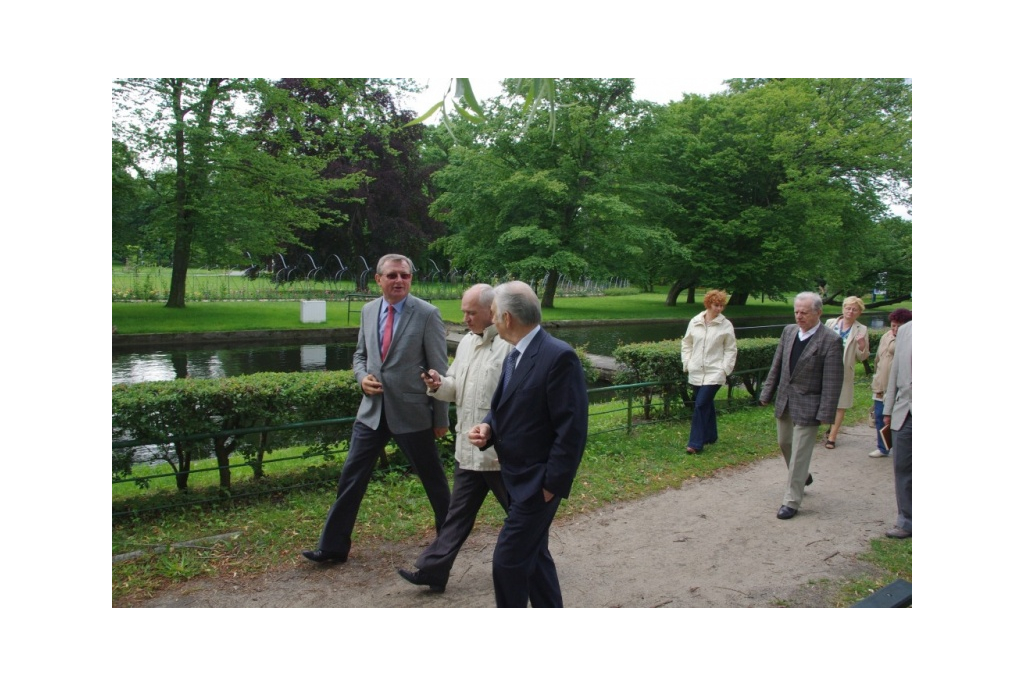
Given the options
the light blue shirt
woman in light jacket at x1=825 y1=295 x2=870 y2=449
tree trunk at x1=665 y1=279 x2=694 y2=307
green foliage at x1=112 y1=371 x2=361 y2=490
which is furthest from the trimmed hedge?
tree trunk at x1=665 y1=279 x2=694 y2=307

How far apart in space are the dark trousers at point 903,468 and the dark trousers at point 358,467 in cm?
341

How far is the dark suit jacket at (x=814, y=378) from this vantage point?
17.1ft

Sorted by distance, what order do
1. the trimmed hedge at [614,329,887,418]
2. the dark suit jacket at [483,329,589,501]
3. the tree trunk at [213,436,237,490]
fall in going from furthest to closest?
the trimmed hedge at [614,329,887,418]
the tree trunk at [213,436,237,490]
the dark suit jacket at [483,329,589,501]

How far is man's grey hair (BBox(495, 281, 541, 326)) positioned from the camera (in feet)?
10.1

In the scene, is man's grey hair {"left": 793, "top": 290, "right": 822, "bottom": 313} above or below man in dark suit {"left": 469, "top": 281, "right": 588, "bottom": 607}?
above

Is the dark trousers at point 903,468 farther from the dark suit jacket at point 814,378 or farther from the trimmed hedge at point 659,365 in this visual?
the trimmed hedge at point 659,365

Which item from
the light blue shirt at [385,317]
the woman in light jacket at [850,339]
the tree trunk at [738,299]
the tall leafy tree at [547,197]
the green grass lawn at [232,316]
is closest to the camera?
the light blue shirt at [385,317]

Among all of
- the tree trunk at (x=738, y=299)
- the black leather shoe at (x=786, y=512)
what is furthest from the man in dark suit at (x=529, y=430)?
the tree trunk at (x=738, y=299)

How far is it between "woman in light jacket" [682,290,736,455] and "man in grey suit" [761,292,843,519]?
1695 mm

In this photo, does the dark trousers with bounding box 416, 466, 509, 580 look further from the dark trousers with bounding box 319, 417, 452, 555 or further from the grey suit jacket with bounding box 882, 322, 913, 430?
the grey suit jacket with bounding box 882, 322, 913, 430

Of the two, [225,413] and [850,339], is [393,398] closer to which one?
[225,413]

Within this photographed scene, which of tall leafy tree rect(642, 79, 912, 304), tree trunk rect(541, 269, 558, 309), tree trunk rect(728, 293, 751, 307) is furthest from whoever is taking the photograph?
tree trunk rect(728, 293, 751, 307)

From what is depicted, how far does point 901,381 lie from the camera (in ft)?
16.2
